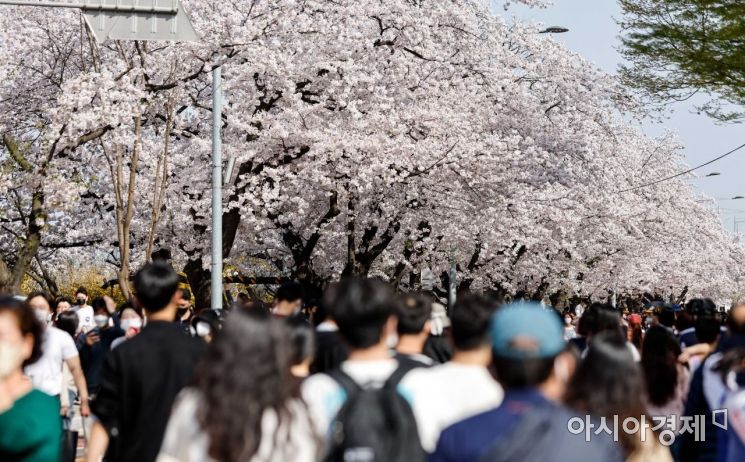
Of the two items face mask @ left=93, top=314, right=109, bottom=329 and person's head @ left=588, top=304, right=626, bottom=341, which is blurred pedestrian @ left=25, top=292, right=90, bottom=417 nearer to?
face mask @ left=93, top=314, right=109, bottom=329

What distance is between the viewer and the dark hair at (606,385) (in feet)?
12.1

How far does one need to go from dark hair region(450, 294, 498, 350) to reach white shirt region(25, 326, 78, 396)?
377cm

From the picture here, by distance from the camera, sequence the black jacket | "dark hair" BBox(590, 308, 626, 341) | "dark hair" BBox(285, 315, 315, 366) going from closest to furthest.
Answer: the black jacket, "dark hair" BBox(285, 315, 315, 366), "dark hair" BBox(590, 308, 626, 341)

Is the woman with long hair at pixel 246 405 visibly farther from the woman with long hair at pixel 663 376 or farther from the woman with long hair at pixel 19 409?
the woman with long hair at pixel 663 376

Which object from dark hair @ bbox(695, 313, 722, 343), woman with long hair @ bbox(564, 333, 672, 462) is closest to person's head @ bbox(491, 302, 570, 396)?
woman with long hair @ bbox(564, 333, 672, 462)

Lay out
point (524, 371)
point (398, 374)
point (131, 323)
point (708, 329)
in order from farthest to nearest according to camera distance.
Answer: point (131, 323) < point (708, 329) < point (398, 374) < point (524, 371)

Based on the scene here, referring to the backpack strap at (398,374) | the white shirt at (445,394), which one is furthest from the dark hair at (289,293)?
the backpack strap at (398,374)

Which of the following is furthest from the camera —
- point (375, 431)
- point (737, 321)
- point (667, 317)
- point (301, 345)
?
point (667, 317)

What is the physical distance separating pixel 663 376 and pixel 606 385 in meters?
2.64

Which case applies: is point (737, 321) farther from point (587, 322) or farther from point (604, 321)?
A: point (587, 322)

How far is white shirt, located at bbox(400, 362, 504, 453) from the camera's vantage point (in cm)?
452

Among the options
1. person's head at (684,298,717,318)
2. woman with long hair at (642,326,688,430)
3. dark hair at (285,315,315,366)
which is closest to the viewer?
dark hair at (285,315,315,366)

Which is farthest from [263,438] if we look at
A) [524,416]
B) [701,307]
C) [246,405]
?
[701,307]

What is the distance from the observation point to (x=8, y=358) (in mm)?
4586
